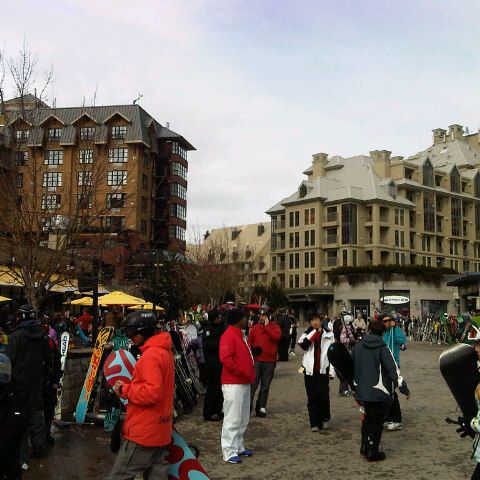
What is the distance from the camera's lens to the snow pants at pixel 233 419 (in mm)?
7102

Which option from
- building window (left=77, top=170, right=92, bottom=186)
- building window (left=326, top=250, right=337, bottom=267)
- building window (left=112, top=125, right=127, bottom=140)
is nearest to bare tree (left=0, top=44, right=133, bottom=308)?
building window (left=77, top=170, right=92, bottom=186)

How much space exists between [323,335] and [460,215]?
236 ft

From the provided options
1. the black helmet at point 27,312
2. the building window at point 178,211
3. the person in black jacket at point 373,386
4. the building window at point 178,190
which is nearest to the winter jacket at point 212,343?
the person in black jacket at point 373,386

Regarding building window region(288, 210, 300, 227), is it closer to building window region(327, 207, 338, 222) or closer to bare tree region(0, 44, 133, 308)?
building window region(327, 207, 338, 222)

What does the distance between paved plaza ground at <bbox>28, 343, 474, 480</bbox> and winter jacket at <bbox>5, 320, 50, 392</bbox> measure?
98 cm

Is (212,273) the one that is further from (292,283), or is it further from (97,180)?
(97,180)

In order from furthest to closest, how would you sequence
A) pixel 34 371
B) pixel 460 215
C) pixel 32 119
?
pixel 460 215, pixel 32 119, pixel 34 371

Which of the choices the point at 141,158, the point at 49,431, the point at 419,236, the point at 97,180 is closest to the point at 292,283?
the point at 419,236

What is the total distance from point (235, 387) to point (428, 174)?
7062 centimetres

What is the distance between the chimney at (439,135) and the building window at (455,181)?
1112 centimetres

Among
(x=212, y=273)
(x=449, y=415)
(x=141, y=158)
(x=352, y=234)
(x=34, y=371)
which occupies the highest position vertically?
(x=141, y=158)

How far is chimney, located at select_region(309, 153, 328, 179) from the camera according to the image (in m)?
75.8

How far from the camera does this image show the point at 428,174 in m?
73.1

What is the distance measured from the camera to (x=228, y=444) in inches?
280
